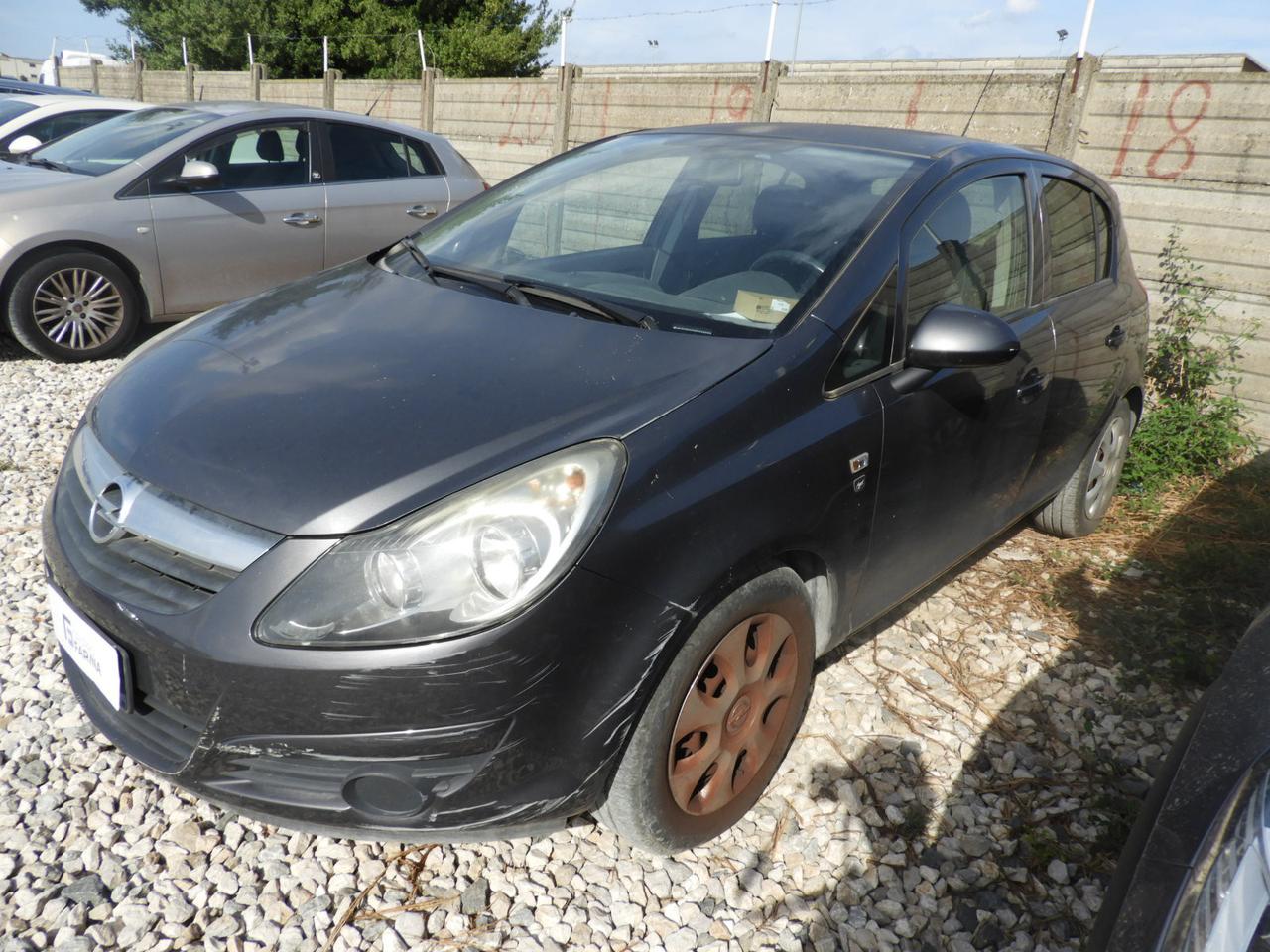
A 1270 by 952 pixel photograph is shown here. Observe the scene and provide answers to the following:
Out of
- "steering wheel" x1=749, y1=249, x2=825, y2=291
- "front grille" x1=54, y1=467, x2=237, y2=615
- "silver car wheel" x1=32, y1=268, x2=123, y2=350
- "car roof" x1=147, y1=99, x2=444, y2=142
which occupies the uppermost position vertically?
"car roof" x1=147, y1=99, x2=444, y2=142

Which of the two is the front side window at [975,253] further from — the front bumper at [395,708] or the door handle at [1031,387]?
the front bumper at [395,708]

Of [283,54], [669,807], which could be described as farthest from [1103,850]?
[283,54]

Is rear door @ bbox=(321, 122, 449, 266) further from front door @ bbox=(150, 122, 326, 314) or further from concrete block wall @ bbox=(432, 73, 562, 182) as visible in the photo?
concrete block wall @ bbox=(432, 73, 562, 182)

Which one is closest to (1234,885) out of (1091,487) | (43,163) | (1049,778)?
(1049,778)

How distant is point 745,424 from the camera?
6.66 ft

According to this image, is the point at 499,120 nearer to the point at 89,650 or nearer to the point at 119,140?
the point at 119,140

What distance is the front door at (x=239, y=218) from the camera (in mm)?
5844

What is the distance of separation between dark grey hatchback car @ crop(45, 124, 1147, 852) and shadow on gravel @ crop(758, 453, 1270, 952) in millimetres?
371

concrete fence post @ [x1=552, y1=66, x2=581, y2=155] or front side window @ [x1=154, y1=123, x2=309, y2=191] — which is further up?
concrete fence post @ [x1=552, y1=66, x2=581, y2=155]

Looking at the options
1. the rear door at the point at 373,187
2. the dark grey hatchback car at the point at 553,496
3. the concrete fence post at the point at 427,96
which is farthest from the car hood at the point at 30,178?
the concrete fence post at the point at 427,96

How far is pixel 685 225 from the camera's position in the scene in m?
2.85

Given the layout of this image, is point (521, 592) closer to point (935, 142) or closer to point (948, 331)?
point (948, 331)

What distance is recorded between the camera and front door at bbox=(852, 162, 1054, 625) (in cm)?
249

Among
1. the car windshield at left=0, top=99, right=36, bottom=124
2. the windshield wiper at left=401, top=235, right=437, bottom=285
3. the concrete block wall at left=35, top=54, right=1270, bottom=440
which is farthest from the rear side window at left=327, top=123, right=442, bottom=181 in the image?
the car windshield at left=0, top=99, right=36, bottom=124
